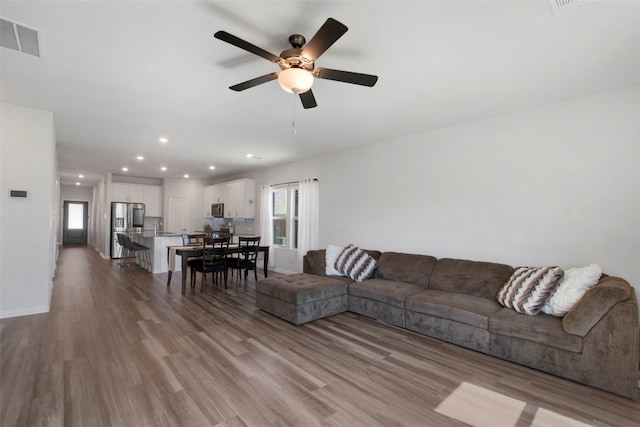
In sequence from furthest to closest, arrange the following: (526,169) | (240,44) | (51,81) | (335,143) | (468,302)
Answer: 1. (335,143)
2. (526,169)
3. (468,302)
4. (51,81)
5. (240,44)

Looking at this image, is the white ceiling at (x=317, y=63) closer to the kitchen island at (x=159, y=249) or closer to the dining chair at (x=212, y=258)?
the dining chair at (x=212, y=258)

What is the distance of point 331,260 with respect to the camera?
4.55m

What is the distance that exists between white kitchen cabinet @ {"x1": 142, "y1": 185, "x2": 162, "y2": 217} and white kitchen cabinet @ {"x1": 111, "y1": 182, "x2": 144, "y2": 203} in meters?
0.12

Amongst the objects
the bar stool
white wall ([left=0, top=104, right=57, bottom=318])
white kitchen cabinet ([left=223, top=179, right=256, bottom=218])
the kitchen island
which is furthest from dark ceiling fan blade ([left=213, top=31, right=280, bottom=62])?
the bar stool

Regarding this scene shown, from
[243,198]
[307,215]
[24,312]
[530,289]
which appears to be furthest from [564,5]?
[243,198]

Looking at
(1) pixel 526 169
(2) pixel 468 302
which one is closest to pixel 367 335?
(2) pixel 468 302

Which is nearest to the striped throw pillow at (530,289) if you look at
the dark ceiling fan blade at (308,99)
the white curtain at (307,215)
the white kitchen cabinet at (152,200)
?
the dark ceiling fan blade at (308,99)

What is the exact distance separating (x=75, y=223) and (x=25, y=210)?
11957 mm

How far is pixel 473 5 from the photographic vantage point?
1.77 metres

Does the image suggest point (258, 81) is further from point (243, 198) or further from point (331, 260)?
point (243, 198)

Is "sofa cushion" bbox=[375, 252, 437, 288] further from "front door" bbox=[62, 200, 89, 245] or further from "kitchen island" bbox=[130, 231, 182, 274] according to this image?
"front door" bbox=[62, 200, 89, 245]

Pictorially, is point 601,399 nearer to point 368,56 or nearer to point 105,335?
point 368,56

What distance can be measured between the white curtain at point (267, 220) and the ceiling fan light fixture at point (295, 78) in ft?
16.9

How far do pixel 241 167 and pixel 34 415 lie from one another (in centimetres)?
599
